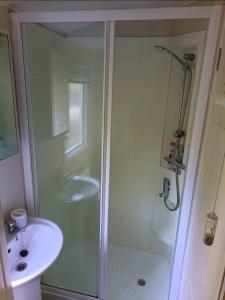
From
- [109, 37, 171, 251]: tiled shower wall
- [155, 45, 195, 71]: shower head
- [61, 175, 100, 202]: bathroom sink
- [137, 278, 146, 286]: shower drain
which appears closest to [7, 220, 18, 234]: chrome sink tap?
[61, 175, 100, 202]: bathroom sink

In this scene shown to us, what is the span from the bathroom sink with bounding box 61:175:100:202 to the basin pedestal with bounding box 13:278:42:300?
0.70 metres

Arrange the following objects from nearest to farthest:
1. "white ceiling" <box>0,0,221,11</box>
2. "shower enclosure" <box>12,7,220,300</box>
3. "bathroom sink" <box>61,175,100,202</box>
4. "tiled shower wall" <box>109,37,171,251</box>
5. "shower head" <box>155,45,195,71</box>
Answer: "white ceiling" <box>0,0,221,11</box>
"shower enclosure" <box>12,7,220,300</box>
"shower head" <box>155,45,195,71</box>
"bathroom sink" <box>61,175,100,202</box>
"tiled shower wall" <box>109,37,171,251</box>

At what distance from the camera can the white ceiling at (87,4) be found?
1.09 metres

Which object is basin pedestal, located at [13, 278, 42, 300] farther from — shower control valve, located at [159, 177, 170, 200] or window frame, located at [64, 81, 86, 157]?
shower control valve, located at [159, 177, 170, 200]

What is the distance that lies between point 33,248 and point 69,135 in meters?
0.87

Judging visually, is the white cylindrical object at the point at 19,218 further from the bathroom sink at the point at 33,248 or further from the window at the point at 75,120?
the window at the point at 75,120

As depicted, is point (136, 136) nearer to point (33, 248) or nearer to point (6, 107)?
point (6, 107)

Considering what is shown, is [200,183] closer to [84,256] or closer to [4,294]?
[4,294]

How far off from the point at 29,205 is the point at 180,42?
1707mm

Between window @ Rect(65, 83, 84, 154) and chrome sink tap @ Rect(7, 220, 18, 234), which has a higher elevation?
window @ Rect(65, 83, 84, 154)

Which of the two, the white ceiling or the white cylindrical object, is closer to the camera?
the white ceiling

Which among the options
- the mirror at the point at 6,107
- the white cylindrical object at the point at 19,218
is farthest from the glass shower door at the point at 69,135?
the white cylindrical object at the point at 19,218

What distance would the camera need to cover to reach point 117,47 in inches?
71.9

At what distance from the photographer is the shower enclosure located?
138cm
